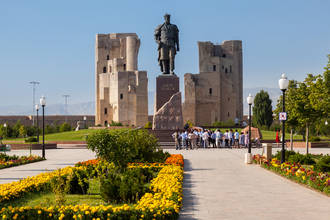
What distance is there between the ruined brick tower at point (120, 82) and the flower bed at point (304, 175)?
5675 cm

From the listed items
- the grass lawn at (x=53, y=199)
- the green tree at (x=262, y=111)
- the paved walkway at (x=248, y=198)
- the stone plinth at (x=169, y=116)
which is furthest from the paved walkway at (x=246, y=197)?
the green tree at (x=262, y=111)

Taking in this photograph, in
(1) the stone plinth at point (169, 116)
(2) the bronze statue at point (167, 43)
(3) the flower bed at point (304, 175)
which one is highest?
(2) the bronze statue at point (167, 43)

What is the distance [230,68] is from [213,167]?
5995 centimetres

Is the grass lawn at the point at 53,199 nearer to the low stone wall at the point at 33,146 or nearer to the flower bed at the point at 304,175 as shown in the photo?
the flower bed at the point at 304,175

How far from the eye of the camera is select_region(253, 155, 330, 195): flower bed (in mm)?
10512

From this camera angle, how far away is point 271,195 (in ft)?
32.8

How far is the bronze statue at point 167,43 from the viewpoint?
30.9 metres

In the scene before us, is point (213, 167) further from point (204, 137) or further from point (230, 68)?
point (230, 68)

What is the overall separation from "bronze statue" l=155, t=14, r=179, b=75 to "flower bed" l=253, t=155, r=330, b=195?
54.2ft

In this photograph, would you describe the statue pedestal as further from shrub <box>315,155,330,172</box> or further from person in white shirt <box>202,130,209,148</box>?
shrub <box>315,155,330,172</box>

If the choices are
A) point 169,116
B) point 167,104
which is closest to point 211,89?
point 169,116

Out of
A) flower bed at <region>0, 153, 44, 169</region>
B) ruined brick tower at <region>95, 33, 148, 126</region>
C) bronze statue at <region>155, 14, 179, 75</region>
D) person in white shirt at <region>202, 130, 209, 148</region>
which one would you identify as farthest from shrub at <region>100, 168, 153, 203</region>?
ruined brick tower at <region>95, 33, 148, 126</region>

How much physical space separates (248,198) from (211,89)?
206 feet

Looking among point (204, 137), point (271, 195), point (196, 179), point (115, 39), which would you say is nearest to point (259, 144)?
point (204, 137)
